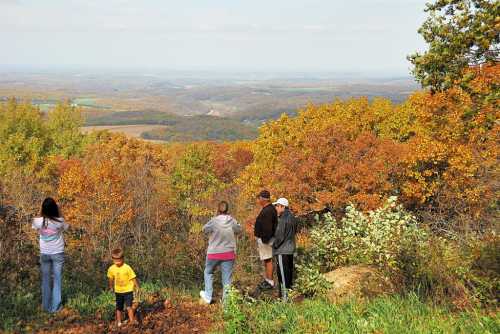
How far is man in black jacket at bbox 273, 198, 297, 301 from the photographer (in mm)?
9016

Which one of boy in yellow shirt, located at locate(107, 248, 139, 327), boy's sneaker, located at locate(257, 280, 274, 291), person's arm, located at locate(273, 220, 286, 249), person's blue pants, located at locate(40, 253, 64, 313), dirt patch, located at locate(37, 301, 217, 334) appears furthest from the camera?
boy's sneaker, located at locate(257, 280, 274, 291)

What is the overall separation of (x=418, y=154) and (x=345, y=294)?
20.3 m

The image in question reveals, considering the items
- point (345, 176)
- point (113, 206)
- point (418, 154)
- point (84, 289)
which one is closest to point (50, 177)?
point (113, 206)

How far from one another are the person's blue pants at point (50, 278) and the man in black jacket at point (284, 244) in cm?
419

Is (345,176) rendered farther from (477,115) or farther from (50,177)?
(50,177)

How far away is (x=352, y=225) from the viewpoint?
12.8 m

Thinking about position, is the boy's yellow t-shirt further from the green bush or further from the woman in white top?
the green bush

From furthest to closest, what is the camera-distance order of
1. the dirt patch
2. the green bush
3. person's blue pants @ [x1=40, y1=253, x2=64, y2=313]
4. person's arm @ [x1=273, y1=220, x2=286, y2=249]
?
person's arm @ [x1=273, y1=220, x2=286, y2=249] < the green bush < person's blue pants @ [x1=40, y1=253, x2=64, y2=313] < the dirt patch

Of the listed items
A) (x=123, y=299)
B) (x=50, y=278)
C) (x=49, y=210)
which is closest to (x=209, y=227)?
(x=123, y=299)

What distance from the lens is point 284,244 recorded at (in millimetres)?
9078

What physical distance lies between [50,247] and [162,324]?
2598 mm

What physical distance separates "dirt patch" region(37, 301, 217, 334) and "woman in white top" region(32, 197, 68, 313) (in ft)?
2.89

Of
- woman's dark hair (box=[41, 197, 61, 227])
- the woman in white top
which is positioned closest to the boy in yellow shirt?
the woman in white top

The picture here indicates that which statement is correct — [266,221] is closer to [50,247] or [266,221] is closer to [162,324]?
[162,324]
